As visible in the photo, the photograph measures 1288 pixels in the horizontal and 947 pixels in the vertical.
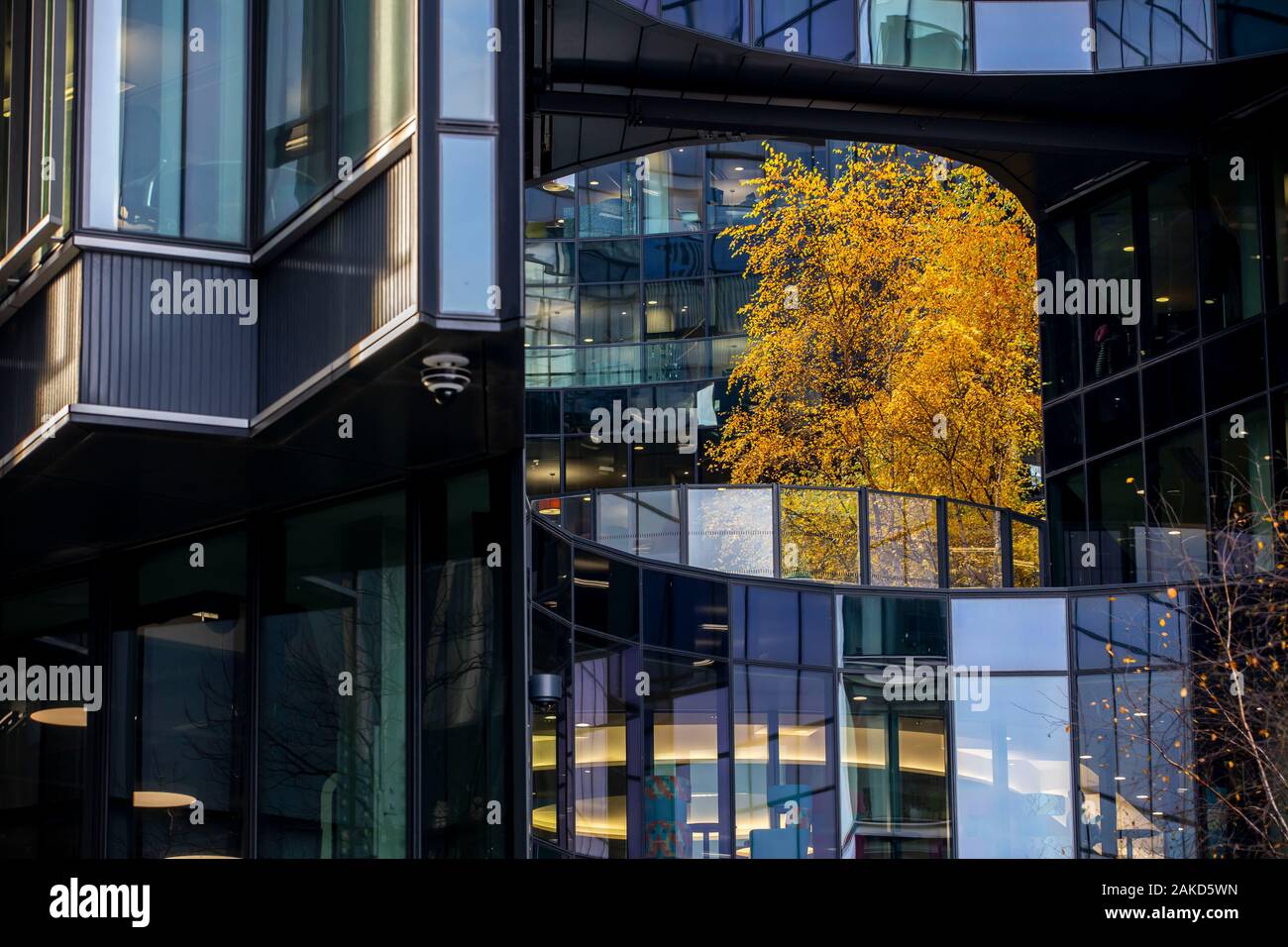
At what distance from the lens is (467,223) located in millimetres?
11398

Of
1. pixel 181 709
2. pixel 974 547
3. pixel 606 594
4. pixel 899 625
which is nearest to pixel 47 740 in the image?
pixel 181 709

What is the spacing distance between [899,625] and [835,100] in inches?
273

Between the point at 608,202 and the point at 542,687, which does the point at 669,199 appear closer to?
the point at 608,202

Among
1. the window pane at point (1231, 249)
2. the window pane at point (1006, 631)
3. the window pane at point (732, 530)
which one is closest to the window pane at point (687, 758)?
the window pane at point (732, 530)

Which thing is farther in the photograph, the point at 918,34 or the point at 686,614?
the point at 918,34

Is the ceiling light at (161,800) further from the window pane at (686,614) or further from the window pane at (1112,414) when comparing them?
the window pane at (1112,414)

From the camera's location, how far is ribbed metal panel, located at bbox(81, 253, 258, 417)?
13.0 metres

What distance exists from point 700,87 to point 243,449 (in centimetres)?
1127

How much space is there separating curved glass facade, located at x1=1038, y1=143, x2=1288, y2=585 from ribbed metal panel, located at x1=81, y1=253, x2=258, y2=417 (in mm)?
12854

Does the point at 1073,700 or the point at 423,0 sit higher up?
the point at 423,0

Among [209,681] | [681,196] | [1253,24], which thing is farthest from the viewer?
[681,196]
